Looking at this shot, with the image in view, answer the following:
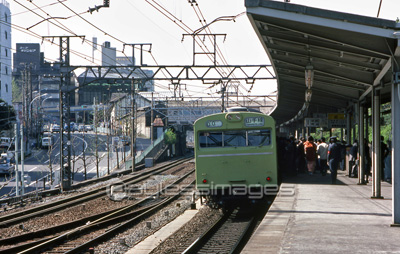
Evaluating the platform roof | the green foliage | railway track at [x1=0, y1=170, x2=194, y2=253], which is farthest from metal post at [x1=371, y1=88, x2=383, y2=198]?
the green foliage

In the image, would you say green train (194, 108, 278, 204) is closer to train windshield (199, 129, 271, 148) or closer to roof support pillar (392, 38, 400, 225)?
train windshield (199, 129, 271, 148)

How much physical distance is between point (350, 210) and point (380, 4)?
25.9 ft

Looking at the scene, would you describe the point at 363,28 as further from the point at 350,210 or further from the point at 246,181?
the point at 246,181

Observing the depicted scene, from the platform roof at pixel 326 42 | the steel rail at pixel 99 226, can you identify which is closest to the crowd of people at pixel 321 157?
the platform roof at pixel 326 42

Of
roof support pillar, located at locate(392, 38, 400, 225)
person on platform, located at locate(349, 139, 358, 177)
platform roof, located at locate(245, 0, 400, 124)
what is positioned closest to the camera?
platform roof, located at locate(245, 0, 400, 124)

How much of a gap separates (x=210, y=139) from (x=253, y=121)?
129cm

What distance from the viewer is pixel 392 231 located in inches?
373

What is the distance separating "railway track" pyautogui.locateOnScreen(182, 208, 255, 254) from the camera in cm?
1121

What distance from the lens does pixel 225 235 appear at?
42.0ft

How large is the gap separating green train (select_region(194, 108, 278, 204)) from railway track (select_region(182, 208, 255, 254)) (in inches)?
29.7

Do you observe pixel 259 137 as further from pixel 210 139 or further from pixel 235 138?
pixel 210 139

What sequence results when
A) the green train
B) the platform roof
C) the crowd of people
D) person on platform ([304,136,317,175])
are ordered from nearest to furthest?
the platform roof
the green train
the crowd of people
person on platform ([304,136,317,175])

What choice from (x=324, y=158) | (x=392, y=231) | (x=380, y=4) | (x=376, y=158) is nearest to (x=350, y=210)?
(x=376, y=158)

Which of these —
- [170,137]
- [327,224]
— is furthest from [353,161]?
[170,137]
